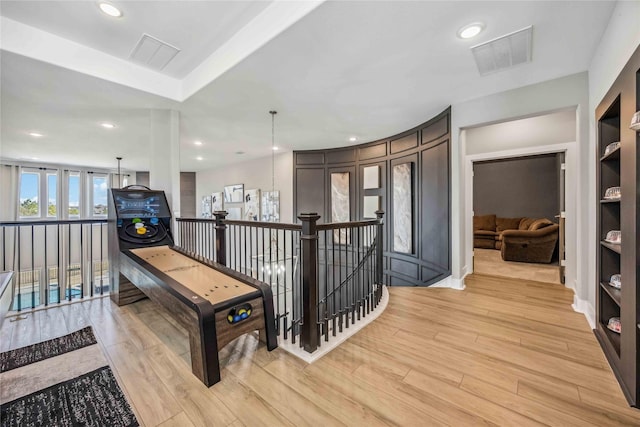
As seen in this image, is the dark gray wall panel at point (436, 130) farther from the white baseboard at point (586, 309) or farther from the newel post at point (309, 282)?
the newel post at point (309, 282)

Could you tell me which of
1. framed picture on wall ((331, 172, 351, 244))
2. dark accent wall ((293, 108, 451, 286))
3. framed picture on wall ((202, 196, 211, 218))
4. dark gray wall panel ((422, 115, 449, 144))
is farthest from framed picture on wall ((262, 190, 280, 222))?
dark gray wall panel ((422, 115, 449, 144))

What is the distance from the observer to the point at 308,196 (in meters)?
6.54

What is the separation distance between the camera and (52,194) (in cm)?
803

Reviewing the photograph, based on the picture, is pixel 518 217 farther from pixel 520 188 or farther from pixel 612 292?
pixel 612 292

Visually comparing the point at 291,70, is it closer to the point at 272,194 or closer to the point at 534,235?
the point at 272,194

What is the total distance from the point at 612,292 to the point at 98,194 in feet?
39.7

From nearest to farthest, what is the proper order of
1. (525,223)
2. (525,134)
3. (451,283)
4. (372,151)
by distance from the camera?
1. (451,283)
2. (525,134)
3. (372,151)
4. (525,223)

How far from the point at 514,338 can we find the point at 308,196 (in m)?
4.98

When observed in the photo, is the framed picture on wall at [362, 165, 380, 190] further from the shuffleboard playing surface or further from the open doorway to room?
the shuffleboard playing surface

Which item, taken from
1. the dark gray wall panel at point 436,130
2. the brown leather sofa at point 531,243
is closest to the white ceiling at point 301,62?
the dark gray wall panel at point 436,130

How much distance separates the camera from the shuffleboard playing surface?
1.90m

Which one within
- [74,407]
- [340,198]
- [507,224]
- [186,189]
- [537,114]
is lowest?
[74,407]

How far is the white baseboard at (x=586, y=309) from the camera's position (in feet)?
8.02

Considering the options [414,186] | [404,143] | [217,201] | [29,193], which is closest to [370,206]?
[414,186]
